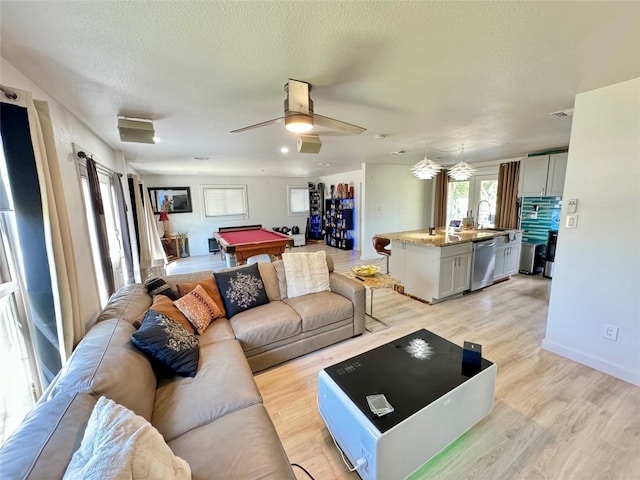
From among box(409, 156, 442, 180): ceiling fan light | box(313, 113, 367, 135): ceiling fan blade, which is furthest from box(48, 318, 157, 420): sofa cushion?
box(409, 156, 442, 180): ceiling fan light

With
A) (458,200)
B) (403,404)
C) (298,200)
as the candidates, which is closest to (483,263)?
(458,200)

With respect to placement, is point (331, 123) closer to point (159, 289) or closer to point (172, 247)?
point (159, 289)

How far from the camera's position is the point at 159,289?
7.47 ft

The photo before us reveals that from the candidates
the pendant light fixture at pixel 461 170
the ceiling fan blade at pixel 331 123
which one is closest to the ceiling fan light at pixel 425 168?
the pendant light fixture at pixel 461 170

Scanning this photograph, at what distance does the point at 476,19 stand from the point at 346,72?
2.46ft

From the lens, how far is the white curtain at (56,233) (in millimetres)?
1383

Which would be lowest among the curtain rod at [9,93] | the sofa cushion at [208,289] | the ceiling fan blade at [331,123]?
the sofa cushion at [208,289]

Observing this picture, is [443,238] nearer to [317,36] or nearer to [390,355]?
[390,355]

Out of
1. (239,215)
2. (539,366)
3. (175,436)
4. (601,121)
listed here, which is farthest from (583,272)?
(239,215)

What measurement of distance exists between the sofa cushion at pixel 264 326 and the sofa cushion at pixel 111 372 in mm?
729

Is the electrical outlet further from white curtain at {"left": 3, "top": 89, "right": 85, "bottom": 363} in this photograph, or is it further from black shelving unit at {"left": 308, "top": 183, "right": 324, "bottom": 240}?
black shelving unit at {"left": 308, "top": 183, "right": 324, "bottom": 240}

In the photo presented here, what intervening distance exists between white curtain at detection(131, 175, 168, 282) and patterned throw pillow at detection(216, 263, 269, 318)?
282 centimetres

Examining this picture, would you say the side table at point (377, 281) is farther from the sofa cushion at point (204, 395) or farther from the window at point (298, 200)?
the window at point (298, 200)

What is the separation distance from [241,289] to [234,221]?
5768mm
